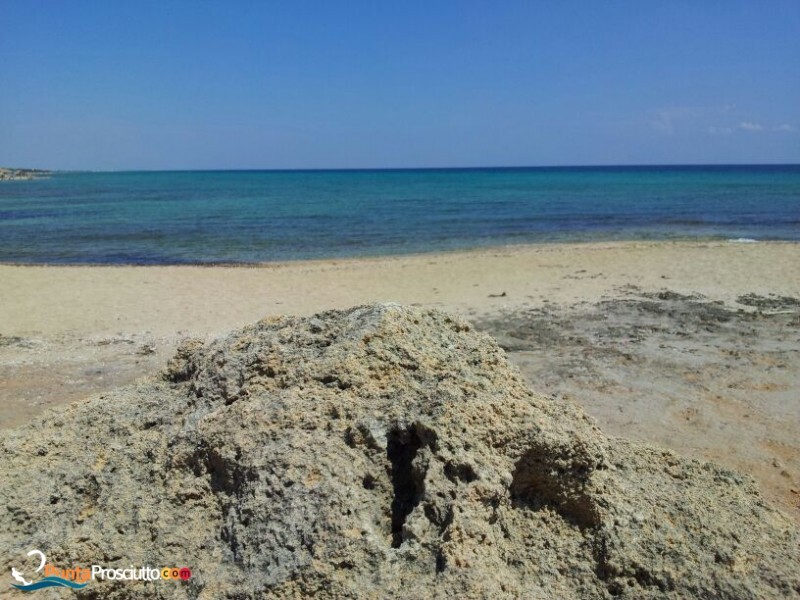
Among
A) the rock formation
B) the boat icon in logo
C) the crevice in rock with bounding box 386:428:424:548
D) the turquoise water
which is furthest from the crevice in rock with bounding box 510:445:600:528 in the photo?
the turquoise water

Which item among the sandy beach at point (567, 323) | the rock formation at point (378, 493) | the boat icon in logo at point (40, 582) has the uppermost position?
the rock formation at point (378, 493)

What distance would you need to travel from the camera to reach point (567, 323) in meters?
9.73

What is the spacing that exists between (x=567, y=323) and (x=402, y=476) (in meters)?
7.15

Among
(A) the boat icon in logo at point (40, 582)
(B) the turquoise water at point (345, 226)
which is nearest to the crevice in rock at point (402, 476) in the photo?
(A) the boat icon in logo at point (40, 582)

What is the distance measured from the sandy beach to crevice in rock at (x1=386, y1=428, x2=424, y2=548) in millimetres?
3027

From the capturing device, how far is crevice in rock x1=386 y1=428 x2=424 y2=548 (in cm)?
288

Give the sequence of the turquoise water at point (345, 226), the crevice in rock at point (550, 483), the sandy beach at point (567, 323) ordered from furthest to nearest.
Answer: the turquoise water at point (345, 226)
the sandy beach at point (567, 323)
the crevice in rock at point (550, 483)

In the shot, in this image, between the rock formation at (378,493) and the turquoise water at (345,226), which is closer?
the rock formation at (378,493)

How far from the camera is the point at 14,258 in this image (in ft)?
66.6

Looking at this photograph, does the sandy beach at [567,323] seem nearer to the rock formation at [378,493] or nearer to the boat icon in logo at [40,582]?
the rock formation at [378,493]

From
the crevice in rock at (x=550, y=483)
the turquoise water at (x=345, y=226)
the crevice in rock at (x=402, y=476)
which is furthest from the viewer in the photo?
the turquoise water at (x=345, y=226)

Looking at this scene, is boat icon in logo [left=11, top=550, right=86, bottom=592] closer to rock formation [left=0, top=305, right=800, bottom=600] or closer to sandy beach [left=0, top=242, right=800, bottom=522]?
rock formation [left=0, top=305, right=800, bottom=600]

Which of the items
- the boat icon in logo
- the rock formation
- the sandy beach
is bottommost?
the sandy beach

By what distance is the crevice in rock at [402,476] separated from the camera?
288 cm
